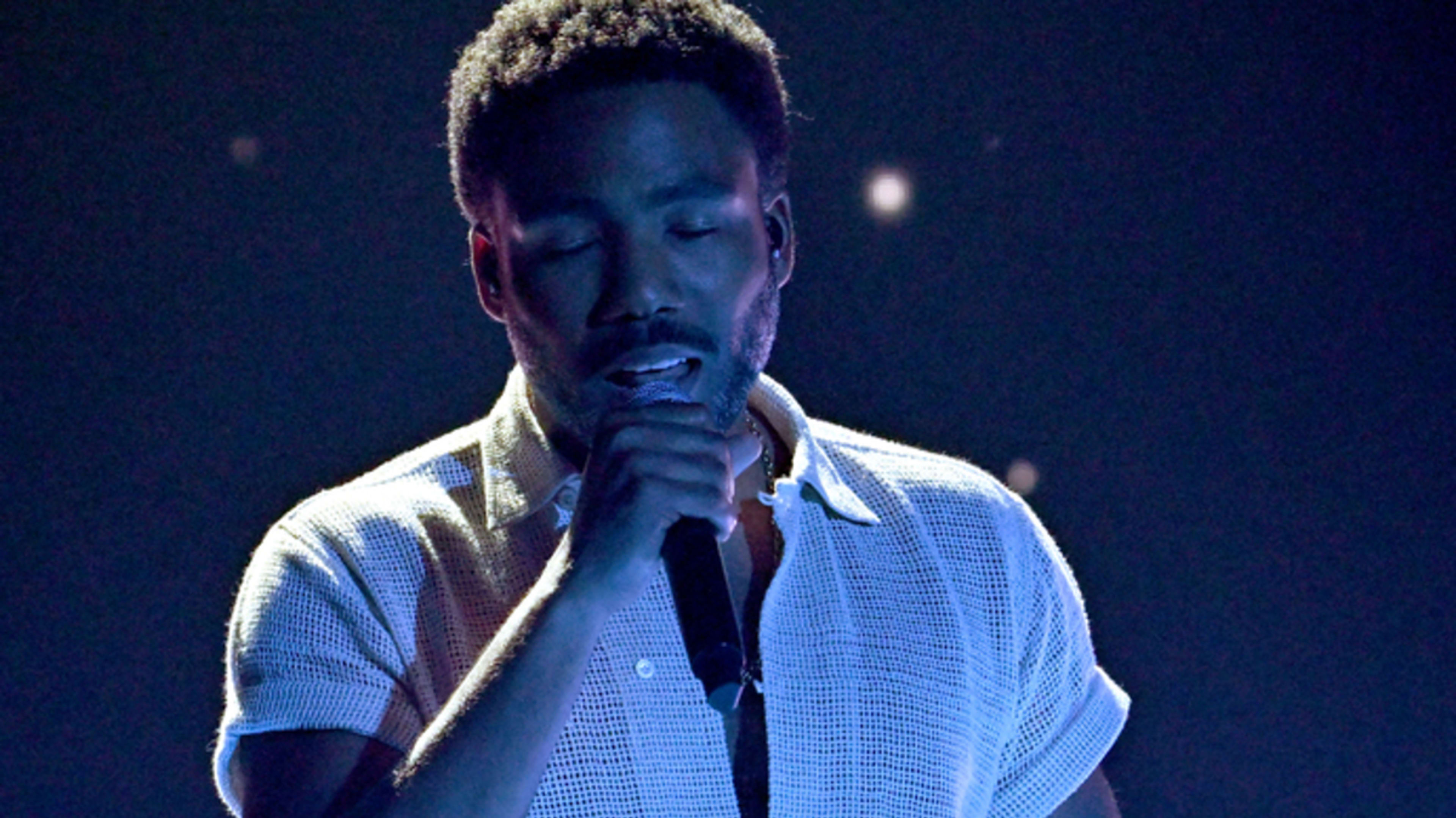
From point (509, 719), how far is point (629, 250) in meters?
0.45

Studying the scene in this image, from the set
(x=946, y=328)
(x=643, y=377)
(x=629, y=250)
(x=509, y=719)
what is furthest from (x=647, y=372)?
(x=946, y=328)

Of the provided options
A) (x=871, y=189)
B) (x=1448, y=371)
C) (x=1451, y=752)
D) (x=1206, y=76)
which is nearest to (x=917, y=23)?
(x=871, y=189)

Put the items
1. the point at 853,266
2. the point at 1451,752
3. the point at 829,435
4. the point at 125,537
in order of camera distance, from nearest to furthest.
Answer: the point at 829,435 < the point at 125,537 < the point at 853,266 < the point at 1451,752

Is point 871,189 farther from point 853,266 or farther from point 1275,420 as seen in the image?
point 1275,420

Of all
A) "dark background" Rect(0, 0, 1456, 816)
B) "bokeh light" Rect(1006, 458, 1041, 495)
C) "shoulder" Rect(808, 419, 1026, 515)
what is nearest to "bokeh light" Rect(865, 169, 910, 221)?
"dark background" Rect(0, 0, 1456, 816)

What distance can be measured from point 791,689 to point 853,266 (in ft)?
4.98

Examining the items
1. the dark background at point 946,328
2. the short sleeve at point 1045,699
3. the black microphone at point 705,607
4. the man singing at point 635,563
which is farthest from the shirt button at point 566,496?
the dark background at point 946,328

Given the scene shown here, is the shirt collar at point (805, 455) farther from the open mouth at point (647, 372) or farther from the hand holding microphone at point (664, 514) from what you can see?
the hand holding microphone at point (664, 514)

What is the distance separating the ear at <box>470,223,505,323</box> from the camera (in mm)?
1514

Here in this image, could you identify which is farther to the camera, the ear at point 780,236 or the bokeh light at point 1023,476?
the bokeh light at point 1023,476

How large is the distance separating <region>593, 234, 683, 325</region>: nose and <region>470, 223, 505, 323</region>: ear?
0.18m

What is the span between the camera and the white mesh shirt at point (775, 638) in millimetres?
1309

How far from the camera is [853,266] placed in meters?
2.81

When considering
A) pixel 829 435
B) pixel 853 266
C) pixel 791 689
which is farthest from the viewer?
pixel 853 266
